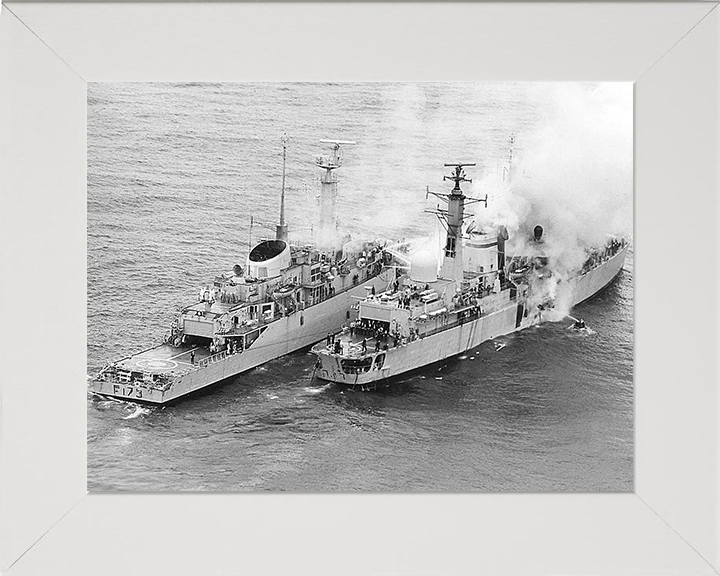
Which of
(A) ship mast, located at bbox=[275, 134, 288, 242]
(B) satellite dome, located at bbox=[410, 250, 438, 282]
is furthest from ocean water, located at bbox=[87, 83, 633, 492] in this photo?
(B) satellite dome, located at bbox=[410, 250, 438, 282]

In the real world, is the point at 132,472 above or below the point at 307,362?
below

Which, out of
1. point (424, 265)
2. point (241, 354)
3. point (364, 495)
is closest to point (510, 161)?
point (424, 265)

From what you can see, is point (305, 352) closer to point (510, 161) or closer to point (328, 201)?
point (328, 201)

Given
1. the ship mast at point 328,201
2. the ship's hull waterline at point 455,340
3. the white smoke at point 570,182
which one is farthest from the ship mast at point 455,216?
the ship mast at point 328,201

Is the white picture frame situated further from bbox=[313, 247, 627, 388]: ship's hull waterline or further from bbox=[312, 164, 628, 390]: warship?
bbox=[312, 164, 628, 390]: warship
